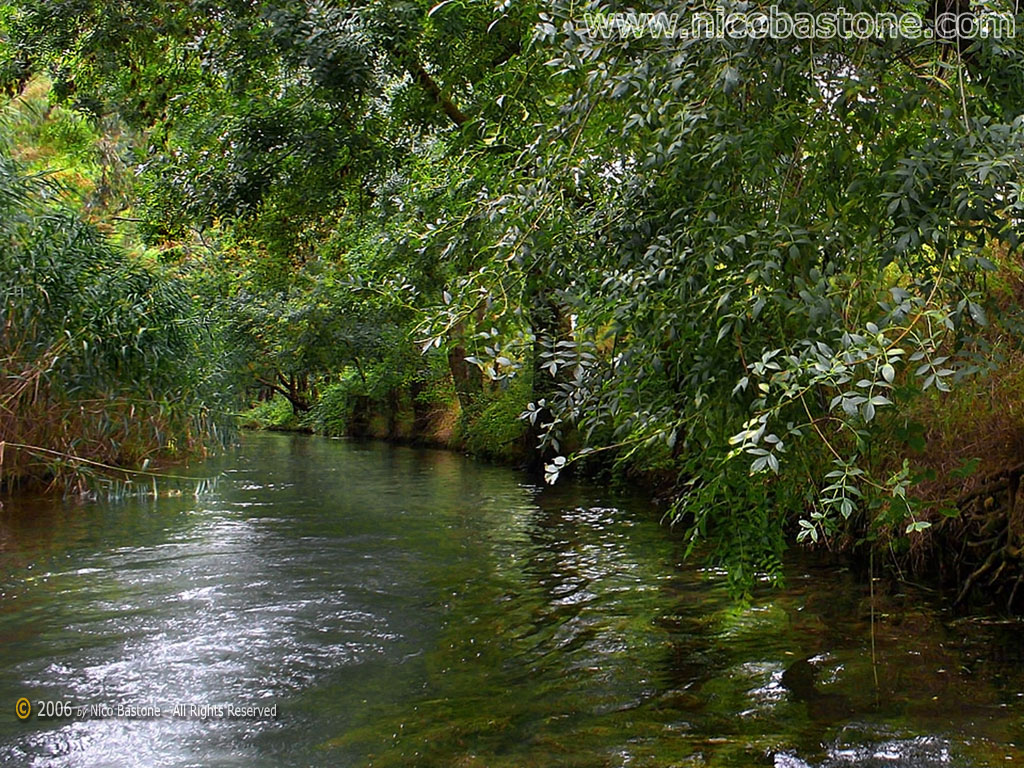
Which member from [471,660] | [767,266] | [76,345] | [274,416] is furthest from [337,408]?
[767,266]

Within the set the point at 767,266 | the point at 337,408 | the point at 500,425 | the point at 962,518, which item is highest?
the point at 767,266

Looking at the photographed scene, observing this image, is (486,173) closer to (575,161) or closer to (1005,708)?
(575,161)

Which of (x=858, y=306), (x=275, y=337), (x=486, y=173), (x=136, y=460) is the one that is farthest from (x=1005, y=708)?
(x=275, y=337)

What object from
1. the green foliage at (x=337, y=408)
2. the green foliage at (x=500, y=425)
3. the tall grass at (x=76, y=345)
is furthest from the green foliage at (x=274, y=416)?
the tall grass at (x=76, y=345)

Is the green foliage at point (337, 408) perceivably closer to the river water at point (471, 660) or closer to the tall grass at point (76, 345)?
the tall grass at point (76, 345)

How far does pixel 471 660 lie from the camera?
5539mm

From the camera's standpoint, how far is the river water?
4215 millimetres

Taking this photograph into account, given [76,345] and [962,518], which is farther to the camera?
[76,345]

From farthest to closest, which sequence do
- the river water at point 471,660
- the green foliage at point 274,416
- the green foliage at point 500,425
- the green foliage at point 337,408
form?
the green foliage at point 274,416
the green foliage at point 337,408
the green foliage at point 500,425
the river water at point 471,660

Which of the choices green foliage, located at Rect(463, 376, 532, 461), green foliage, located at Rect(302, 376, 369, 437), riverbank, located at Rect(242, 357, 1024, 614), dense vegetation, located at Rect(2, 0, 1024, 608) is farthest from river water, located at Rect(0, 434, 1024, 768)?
green foliage, located at Rect(302, 376, 369, 437)

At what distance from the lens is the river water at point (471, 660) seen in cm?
421

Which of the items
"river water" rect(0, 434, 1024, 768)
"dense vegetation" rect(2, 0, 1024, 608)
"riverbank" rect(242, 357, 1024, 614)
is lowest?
"river water" rect(0, 434, 1024, 768)

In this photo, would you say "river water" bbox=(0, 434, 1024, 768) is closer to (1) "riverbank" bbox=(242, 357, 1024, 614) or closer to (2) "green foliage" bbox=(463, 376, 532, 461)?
(1) "riverbank" bbox=(242, 357, 1024, 614)

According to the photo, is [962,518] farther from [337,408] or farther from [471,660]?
[337,408]
